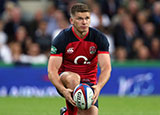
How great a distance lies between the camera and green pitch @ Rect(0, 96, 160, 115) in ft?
33.2

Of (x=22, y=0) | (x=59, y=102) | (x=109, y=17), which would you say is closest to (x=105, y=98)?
(x=59, y=102)

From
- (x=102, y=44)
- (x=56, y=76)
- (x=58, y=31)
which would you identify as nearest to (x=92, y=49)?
(x=102, y=44)

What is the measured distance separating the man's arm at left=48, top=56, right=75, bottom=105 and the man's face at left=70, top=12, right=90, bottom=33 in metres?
0.57

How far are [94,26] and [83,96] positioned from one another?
26.6ft

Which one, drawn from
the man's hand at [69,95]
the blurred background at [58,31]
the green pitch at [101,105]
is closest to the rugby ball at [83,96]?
the man's hand at [69,95]

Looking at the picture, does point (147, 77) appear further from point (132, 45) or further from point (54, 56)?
point (54, 56)

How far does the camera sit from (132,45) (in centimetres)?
1498

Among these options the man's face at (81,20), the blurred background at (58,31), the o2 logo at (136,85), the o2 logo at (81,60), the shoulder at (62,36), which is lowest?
the o2 logo at (136,85)

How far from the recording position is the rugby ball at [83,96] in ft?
22.1

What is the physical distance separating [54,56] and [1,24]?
7858mm

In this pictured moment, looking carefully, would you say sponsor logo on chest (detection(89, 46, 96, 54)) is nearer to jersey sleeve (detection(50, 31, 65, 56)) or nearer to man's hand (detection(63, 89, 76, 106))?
jersey sleeve (detection(50, 31, 65, 56))

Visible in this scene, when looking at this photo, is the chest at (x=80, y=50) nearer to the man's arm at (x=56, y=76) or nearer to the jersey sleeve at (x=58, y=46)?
the jersey sleeve at (x=58, y=46)

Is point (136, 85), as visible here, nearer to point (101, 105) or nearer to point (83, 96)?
point (101, 105)

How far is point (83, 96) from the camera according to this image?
22.0 feet
